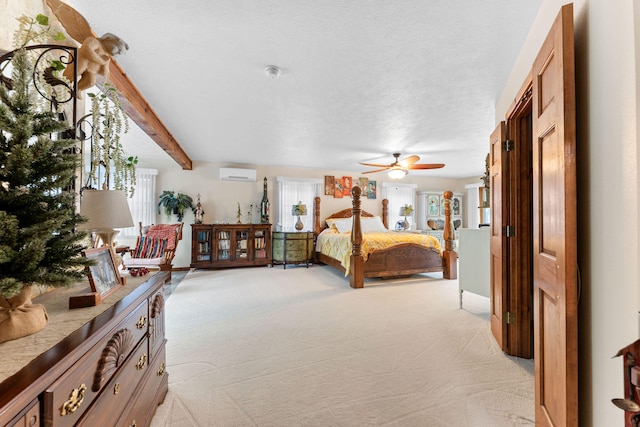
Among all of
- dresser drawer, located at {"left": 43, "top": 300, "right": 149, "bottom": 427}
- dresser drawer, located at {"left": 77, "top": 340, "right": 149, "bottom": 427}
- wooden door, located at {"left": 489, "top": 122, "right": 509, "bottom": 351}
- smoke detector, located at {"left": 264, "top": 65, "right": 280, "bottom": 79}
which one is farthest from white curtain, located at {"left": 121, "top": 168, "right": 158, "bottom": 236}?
wooden door, located at {"left": 489, "top": 122, "right": 509, "bottom": 351}

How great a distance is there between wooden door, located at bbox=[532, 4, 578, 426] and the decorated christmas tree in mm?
1661

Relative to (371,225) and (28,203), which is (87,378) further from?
(371,225)

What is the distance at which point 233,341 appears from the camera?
92.4 inches

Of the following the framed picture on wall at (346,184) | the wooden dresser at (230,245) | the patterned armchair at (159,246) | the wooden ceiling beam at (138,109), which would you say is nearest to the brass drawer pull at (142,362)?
the wooden ceiling beam at (138,109)

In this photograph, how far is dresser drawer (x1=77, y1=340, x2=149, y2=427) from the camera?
0.86 meters

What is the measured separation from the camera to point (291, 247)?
5910 millimetres

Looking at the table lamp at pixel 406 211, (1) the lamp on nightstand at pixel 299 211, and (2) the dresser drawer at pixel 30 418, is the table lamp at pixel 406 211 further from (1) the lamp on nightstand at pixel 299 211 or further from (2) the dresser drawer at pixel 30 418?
(2) the dresser drawer at pixel 30 418

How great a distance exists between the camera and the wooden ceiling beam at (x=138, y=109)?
2205 millimetres

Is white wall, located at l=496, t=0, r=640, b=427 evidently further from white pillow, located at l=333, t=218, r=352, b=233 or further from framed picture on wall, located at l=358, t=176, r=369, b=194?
framed picture on wall, located at l=358, t=176, r=369, b=194

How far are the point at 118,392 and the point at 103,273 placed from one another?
49cm

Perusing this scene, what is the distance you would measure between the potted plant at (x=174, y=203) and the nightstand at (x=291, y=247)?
194cm

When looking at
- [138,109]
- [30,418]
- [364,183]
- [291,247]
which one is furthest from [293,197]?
[30,418]

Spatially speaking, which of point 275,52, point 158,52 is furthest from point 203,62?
point 275,52

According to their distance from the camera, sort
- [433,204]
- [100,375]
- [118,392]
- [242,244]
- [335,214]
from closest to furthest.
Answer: [100,375]
[118,392]
[242,244]
[335,214]
[433,204]
